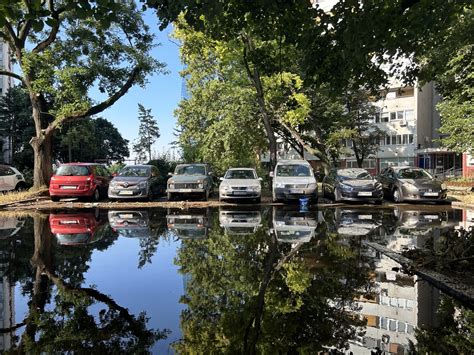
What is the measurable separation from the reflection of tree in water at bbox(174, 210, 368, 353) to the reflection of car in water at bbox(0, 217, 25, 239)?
17.2 feet

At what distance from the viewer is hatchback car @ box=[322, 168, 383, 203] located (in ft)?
57.5

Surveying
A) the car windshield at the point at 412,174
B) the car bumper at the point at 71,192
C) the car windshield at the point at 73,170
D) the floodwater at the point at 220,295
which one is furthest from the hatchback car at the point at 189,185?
the car windshield at the point at 412,174

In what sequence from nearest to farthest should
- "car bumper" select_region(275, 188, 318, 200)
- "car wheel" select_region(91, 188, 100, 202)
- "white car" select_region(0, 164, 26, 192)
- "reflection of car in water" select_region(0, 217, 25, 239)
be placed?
"reflection of car in water" select_region(0, 217, 25, 239)
"car bumper" select_region(275, 188, 318, 200)
"car wheel" select_region(91, 188, 100, 202)
"white car" select_region(0, 164, 26, 192)

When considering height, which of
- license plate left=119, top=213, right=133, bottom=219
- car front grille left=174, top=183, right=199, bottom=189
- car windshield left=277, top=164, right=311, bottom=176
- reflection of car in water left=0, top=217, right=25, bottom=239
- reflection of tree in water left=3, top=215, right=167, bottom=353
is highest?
car windshield left=277, top=164, right=311, bottom=176

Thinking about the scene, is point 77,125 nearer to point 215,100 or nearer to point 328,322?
point 215,100

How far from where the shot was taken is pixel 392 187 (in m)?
19.4

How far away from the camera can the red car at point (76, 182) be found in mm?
18016

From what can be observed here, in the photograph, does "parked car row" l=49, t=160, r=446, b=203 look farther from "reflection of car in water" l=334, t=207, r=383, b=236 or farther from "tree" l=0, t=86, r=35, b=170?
"tree" l=0, t=86, r=35, b=170

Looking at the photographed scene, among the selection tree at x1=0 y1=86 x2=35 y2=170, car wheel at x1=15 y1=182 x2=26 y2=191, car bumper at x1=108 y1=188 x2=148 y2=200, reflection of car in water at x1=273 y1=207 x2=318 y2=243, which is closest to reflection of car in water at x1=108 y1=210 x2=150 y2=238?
car bumper at x1=108 y1=188 x2=148 y2=200

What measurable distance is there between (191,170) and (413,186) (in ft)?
34.4

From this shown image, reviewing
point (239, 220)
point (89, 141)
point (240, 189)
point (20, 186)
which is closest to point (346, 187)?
point (240, 189)

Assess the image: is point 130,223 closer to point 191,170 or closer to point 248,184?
point 248,184

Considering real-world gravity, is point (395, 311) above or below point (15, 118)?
below

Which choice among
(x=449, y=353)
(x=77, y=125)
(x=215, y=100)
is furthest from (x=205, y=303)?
(x=77, y=125)
